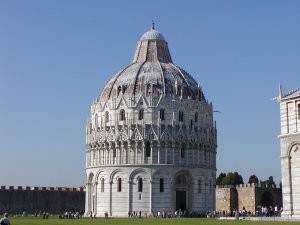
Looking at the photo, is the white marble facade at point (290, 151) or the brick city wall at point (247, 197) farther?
the brick city wall at point (247, 197)

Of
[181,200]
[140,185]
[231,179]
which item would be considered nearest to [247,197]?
[181,200]

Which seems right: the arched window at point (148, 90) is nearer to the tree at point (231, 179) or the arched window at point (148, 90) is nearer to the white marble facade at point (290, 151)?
the white marble facade at point (290, 151)

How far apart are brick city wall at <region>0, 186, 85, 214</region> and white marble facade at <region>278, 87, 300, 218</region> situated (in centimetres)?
5378

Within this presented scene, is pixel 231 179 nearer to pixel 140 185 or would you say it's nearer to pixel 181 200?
pixel 181 200

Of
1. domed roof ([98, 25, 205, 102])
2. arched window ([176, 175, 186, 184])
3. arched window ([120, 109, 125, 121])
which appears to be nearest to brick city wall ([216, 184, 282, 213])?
arched window ([176, 175, 186, 184])

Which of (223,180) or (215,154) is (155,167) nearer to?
(215,154)

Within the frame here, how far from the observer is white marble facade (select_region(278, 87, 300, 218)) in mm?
45375

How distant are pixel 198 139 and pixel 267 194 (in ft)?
50.9

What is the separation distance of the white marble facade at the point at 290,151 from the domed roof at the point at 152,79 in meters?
36.6

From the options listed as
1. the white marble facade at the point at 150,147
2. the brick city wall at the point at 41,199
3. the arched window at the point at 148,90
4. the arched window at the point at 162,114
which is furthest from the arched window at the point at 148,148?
the brick city wall at the point at 41,199

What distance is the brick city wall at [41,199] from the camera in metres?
91.6

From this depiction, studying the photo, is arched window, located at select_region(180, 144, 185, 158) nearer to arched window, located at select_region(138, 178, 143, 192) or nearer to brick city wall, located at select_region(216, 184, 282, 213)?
arched window, located at select_region(138, 178, 143, 192)

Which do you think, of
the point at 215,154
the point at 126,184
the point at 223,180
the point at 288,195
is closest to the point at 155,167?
the point at 126,184

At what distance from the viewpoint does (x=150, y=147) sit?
80125 mm
